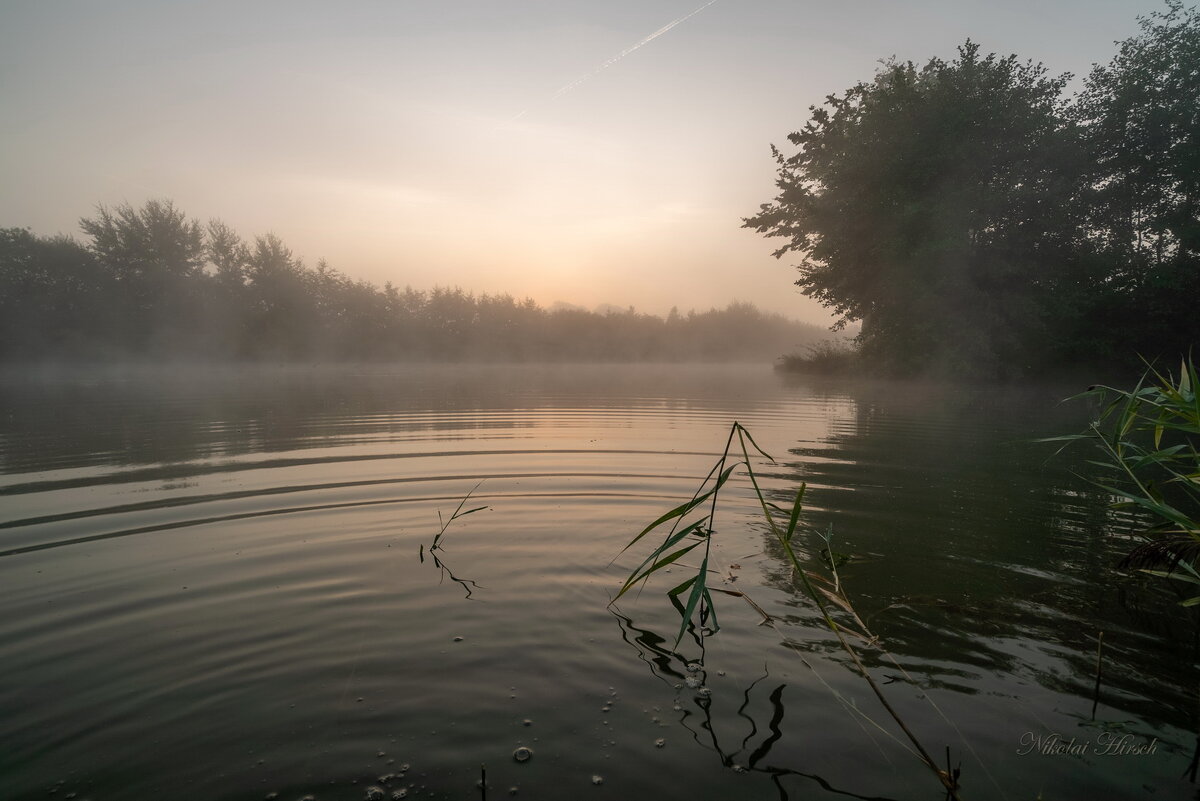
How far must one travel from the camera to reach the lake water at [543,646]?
2244mm

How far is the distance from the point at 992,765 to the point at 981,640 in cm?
121

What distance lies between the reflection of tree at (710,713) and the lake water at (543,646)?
2cm

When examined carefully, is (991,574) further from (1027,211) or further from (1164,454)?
(1027,211)

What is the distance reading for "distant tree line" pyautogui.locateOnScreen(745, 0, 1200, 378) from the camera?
80.7 ft

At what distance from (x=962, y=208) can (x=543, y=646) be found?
27.1 meters

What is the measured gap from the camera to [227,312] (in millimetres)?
57281

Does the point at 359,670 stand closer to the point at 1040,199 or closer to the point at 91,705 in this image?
the point at 91,705

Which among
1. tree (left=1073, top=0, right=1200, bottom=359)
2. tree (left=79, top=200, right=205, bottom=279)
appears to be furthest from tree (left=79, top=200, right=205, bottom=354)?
tree (left=1073, top=0, right=1200, bottom=359)

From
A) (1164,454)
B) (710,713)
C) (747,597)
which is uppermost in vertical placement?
(1164,454)

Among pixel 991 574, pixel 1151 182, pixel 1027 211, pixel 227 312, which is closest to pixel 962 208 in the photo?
pixel 1027 211

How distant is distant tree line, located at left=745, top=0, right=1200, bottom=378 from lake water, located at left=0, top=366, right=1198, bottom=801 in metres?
20.8

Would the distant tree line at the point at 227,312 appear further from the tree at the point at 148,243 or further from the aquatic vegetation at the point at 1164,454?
the aquatic vegetation at the point at 1164,454

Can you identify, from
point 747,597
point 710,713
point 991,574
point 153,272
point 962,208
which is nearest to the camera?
point 710,713

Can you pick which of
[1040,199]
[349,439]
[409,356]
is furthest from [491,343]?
[349,439]
